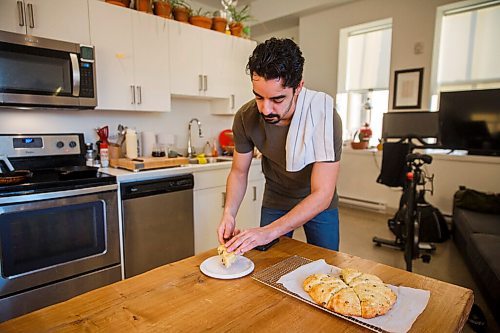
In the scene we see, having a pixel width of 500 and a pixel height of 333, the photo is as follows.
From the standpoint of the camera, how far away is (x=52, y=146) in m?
2.29

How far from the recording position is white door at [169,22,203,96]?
8.85 feet

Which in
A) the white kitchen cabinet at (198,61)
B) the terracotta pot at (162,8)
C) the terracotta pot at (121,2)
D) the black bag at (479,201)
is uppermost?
the terracotta pot at (162,8)

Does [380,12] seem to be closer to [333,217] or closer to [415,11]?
[415,11]

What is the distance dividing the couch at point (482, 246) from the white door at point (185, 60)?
2.51m

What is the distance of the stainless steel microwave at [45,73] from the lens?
1.86m

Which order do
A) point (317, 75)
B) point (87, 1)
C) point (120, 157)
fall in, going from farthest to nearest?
point (317, 75), point (120, 157), point (87, 1)

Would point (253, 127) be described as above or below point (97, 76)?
below

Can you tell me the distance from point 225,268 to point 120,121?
215cm

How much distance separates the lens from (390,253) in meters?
2.98

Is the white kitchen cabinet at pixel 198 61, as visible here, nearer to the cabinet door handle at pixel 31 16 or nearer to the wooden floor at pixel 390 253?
the cabinet door handle at pixel 31 16

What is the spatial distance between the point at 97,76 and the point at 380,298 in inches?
90.8

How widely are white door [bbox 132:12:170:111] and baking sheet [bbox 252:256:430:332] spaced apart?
1.99m

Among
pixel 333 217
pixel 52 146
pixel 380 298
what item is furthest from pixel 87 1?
pixel 380 298

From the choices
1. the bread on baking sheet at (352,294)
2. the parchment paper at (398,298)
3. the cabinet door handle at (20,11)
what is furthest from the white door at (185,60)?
the bread on baking sheet at (352,294)
